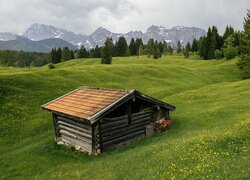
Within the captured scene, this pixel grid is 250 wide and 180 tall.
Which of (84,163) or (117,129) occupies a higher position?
(117,129)

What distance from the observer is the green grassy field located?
48.6 ft

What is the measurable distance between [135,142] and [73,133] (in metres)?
5.54

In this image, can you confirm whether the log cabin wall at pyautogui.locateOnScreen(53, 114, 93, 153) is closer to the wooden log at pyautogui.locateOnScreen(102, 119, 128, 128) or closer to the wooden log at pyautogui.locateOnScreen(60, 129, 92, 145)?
the wooden log at pyautogui.locateOnScreen(60, 129, 92, 145)

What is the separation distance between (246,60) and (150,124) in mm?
48339

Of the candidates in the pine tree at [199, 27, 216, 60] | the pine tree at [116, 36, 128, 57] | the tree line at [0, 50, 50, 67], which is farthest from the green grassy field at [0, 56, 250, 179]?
the tree line at [0, 50, 50, 67]

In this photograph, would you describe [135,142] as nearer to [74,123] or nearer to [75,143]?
[75,143]

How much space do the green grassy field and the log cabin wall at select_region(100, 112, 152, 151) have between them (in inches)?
32.7

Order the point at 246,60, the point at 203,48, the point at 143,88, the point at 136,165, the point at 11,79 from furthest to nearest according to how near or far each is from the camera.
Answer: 1. the point at 203,48
2. the point at 246,60
3. the point at 143,88
4. the point at 11,79
5. the point at 136,165

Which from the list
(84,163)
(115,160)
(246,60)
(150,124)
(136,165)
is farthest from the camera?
(246,60)

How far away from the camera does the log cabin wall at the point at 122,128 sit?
2294 cm

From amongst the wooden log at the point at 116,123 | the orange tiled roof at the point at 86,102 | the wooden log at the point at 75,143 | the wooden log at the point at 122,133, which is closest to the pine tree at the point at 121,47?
the orange tiled roof at the point at 86,102

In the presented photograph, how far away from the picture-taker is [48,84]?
49062mm

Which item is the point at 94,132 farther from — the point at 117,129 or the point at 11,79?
the point at 11,79

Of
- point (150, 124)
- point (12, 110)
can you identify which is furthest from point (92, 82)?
point (150, 124)
